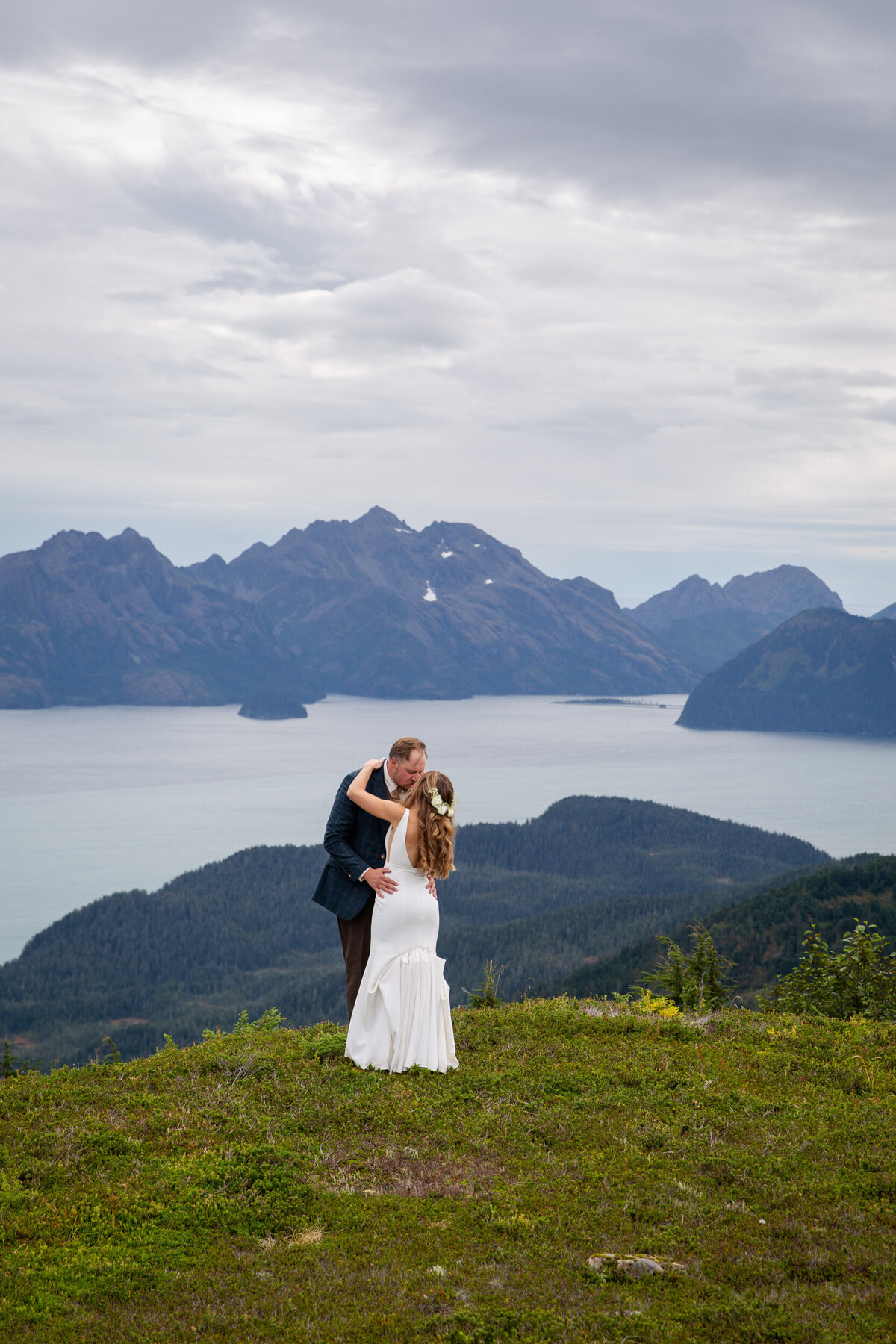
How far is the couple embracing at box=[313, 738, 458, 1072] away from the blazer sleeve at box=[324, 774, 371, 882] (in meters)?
0.01

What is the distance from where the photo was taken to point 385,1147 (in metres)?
8.26

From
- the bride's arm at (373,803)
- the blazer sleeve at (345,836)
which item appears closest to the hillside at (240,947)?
the blazer sleeve at (345,836)

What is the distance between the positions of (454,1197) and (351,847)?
4.01 metres

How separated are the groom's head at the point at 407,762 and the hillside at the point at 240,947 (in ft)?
368

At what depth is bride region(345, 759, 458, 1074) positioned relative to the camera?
1001 cm

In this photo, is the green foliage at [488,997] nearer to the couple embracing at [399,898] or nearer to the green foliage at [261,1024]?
the green foliage at [261,1024]

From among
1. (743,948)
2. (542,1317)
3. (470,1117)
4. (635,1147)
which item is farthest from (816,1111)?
(743,948)

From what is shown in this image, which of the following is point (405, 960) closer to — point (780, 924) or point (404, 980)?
point (404, 980)

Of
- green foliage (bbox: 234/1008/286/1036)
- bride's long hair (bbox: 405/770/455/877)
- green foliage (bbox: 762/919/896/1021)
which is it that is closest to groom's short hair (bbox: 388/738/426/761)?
bride's long hair (bbox: 405/770/455/877)

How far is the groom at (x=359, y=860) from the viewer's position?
1016 centimetres

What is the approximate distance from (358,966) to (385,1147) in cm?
267

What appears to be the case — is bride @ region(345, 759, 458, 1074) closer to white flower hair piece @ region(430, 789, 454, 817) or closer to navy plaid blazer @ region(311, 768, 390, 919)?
white flower hair piece @ region(430, 789, 454, 817)

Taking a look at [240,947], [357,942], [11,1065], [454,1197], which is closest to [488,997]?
[357,942]

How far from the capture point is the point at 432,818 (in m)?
9.84
